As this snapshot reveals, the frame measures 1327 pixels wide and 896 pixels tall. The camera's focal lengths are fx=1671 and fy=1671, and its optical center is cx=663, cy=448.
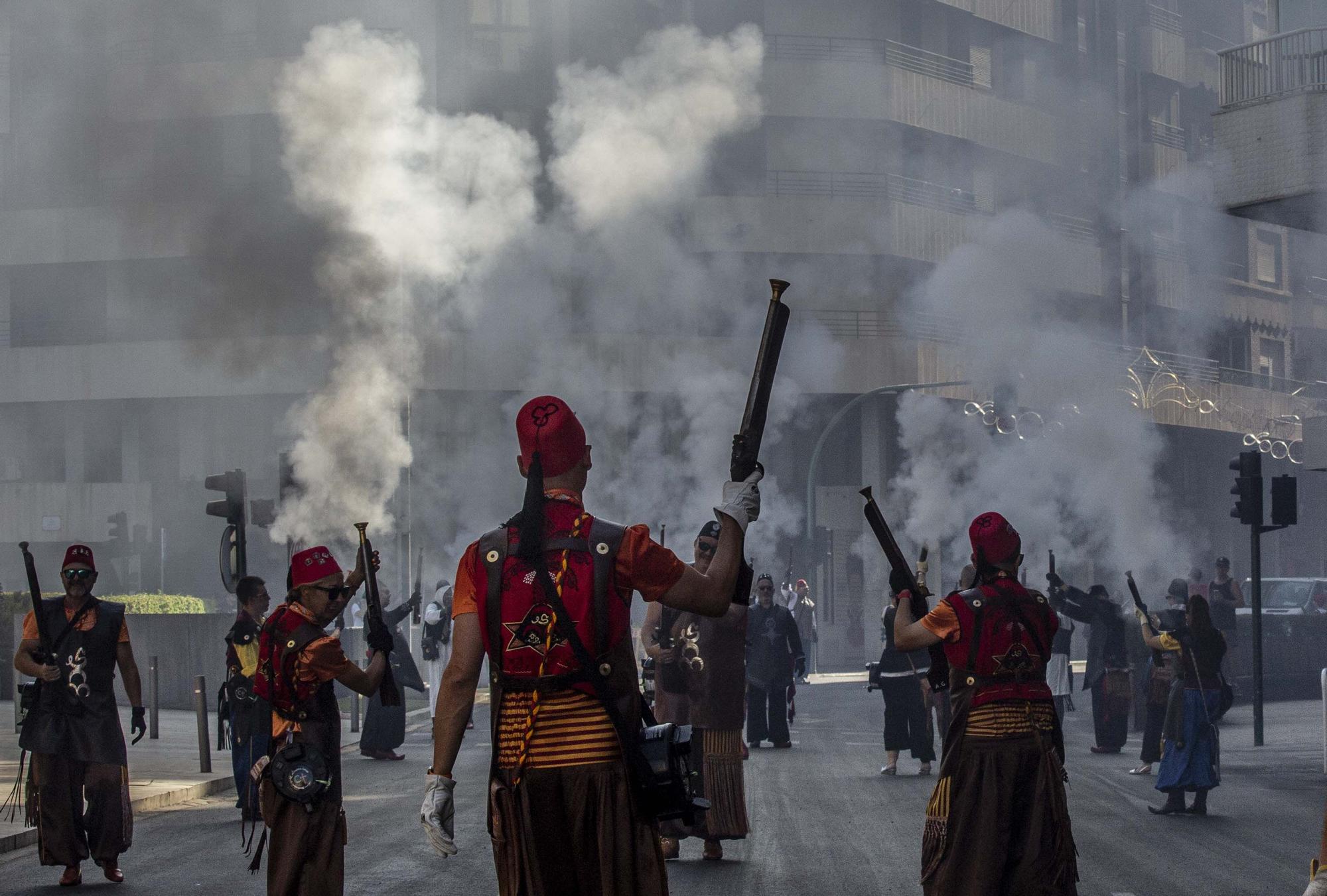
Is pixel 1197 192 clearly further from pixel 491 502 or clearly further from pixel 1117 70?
pixel 491 502

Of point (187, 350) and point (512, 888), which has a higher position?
point (187, 350)

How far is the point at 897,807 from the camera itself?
35.1 feet

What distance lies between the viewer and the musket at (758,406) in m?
4.10

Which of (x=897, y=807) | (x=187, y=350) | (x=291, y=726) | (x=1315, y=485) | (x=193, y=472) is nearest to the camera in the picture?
(x=291, y=726)

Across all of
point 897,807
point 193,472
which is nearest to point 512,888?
point 897,807

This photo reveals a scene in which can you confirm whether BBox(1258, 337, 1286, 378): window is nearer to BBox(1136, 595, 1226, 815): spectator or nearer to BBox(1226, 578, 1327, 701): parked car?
BBox(1226, 578, 1327, 701): parked car

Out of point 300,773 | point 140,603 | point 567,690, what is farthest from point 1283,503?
point 140,603

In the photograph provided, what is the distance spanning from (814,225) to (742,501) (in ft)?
99.0

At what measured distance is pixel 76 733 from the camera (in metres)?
8.11

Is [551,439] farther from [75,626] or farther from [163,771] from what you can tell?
[163,771]

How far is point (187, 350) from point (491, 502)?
650 cm

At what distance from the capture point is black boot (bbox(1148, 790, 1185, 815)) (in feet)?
34.4

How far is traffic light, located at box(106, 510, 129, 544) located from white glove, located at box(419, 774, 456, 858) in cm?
3013

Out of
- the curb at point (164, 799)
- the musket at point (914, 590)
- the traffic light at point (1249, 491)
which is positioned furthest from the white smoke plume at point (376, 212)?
the musket at point (914, 590)
